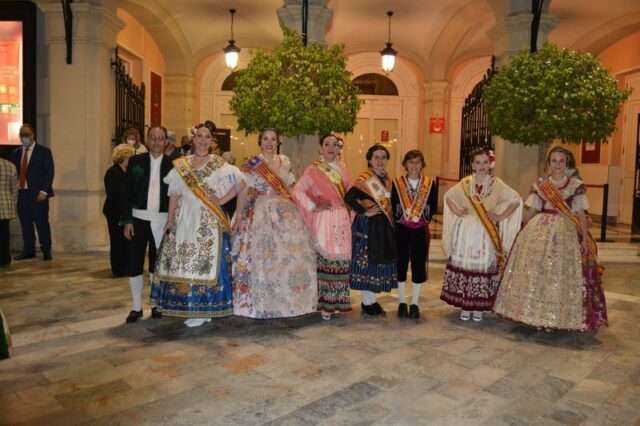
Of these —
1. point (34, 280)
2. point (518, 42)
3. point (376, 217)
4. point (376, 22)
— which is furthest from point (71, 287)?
point (376, 22)

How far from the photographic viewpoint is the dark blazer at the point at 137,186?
4523 mm

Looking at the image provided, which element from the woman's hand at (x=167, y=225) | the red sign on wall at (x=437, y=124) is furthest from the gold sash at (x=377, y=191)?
the red sign on wall at (x=437, y=124)

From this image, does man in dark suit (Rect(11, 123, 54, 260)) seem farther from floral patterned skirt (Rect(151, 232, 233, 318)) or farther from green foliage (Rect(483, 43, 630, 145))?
green foliage (Rect(483, 43, 630, 145))

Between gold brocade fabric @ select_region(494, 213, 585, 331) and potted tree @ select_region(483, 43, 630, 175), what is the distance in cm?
212

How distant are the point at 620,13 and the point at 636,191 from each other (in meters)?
3.58

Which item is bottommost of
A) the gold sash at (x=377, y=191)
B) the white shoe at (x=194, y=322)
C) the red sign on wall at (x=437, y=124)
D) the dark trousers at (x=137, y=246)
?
the white shoe at (x=194, y=322)

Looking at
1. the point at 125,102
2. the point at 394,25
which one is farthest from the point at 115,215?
the point at 394,25

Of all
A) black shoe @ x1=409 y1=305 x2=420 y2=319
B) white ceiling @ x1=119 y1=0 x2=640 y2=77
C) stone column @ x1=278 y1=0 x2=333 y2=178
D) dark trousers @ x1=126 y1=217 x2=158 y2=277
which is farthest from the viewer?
white ceiling @ x1=119 y1=0 x2=640 y2=77

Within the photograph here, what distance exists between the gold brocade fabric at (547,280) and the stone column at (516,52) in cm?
326

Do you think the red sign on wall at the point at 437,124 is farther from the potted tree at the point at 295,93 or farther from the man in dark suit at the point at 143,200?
the man in dark suit at the point at 143,200

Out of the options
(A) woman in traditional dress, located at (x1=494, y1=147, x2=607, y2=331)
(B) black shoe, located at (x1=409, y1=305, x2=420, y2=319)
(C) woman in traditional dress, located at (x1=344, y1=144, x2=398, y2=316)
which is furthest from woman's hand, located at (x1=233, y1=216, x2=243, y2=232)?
(A) woman in traditional dress, located at (x1=494, y1=147, x2=607, y2=331)

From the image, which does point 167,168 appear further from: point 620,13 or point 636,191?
point 620,13

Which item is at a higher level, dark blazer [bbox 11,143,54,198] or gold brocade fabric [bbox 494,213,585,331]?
dark blazer [bbox 11,143,54,198]

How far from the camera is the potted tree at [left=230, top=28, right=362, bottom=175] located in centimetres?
574
